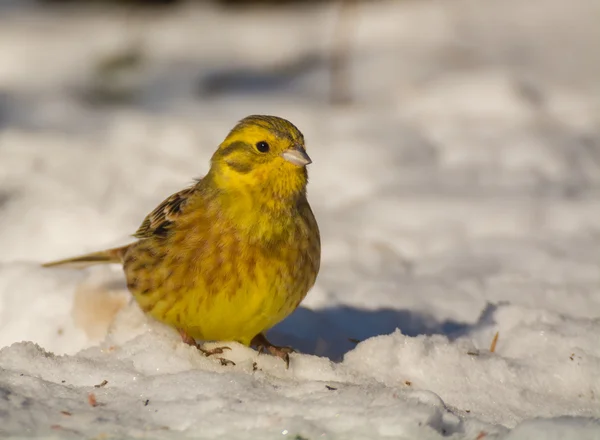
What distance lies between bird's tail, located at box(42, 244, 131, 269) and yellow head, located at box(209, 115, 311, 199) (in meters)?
0.95

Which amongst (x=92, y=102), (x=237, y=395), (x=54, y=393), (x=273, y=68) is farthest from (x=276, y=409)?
(x=273, y=68)

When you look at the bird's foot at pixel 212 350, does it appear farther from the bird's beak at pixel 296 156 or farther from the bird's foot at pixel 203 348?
the bird's beak at pixel 296 156

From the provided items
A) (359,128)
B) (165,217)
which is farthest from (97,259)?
(359,128)

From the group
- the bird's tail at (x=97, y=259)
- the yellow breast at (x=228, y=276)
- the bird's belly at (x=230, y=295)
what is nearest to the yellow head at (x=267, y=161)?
the yellow breast at (x=228, y=276)

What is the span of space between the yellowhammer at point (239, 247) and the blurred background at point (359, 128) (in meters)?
0.89

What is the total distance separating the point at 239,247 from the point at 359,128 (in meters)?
4.08

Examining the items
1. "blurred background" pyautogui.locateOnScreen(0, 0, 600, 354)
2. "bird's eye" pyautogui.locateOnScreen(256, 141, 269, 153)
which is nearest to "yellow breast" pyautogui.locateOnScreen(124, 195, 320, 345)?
"bird's eye" pyautogui.locateOnScreen(256, 141, 269, 153)

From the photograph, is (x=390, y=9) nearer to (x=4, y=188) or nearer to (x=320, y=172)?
(x=320, y=172)

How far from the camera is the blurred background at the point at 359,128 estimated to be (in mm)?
5355

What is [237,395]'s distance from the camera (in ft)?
10.3

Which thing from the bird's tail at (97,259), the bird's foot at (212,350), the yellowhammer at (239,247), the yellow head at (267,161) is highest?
the yellow head at (267,161)

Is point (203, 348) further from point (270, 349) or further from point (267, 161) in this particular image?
point (267, 161)

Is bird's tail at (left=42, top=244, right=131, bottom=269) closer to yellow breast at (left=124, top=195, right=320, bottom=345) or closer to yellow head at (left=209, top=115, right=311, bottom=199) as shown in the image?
yellow breast at (left=124, top=195, right=320, bottom=345)

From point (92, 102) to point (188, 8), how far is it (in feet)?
12.7
